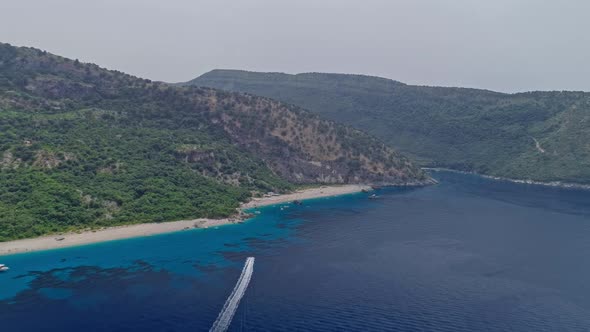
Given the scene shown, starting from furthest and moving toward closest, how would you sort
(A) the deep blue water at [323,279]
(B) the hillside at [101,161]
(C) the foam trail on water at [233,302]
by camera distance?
1. (B) the hillside at [101,161]
2. (A) the deep blue water at [323,279]
3. (C) the foam trail on water at [233,302]

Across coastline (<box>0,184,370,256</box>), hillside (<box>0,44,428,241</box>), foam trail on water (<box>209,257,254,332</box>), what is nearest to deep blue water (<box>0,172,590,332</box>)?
foam trail on water (<box>209,257,254,332</box>)

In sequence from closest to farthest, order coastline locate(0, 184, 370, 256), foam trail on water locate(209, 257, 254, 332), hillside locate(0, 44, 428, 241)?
1. foam trail on water locate(209, 257, 254, 332)
2. coastline locate(0, 184, 370, 256)
3. hillside locate(0, 44, 428, 241)

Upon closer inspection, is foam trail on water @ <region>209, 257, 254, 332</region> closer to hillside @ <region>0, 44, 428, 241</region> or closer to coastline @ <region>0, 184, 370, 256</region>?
coastline @ <region>0, 184, 370, 256</region>

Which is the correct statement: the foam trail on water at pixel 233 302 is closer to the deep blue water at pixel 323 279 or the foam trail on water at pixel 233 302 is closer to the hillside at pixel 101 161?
the deep blue water at pixel 323 279

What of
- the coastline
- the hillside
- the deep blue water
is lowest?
the deep blue water

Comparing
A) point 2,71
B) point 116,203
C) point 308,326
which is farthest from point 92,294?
point 2,71

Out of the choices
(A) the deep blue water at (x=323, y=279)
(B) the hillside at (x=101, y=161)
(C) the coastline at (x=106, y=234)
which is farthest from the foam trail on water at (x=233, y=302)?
(B) the hillside at (x=101, y=161)

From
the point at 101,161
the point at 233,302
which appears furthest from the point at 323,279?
the point at 101,161
